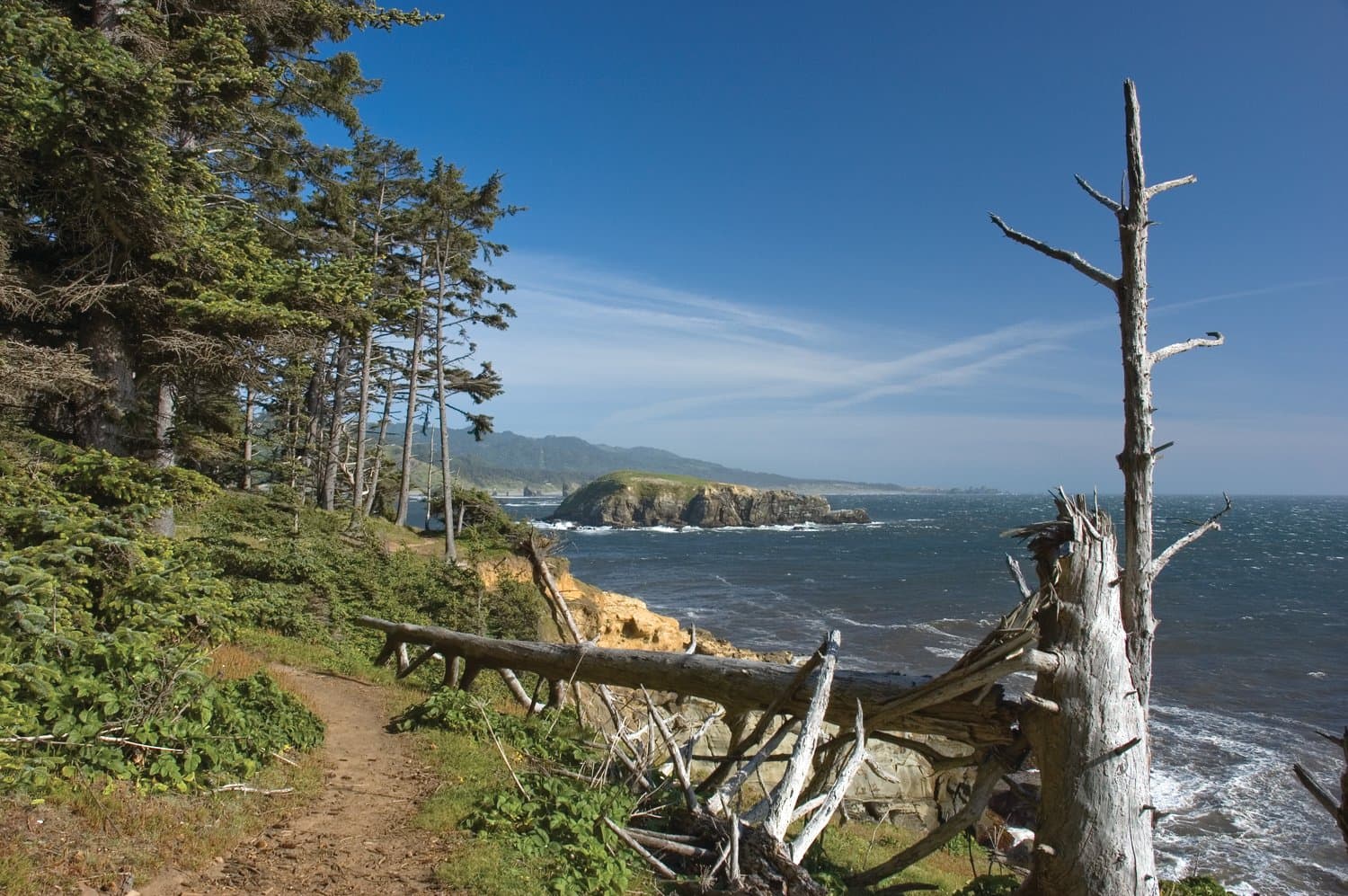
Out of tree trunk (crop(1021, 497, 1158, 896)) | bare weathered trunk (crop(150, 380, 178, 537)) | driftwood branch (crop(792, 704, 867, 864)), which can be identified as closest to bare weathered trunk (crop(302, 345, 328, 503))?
bare weathered trunk (crop(150, 380, 178, 537))

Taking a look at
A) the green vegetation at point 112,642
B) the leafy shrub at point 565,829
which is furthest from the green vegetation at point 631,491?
the leafy shrub at point 565,829

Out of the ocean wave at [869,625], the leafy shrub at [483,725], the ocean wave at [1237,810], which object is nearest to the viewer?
the leafy shrub at [483,725]

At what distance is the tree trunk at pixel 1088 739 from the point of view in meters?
4.40

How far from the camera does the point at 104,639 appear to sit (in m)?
4.84

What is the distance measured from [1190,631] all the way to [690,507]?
8498 centimetres

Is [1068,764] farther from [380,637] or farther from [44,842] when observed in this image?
[380,637]

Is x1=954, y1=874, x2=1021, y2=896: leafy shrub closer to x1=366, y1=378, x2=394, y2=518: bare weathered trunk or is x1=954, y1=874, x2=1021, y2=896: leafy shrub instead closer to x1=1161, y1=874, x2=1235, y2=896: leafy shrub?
x1=1161, y1=874, x2=1235, y2=896: leafy shrub

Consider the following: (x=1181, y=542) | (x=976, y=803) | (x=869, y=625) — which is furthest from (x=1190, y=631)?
(x=976, y=803)

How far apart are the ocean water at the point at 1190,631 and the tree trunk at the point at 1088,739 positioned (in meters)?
2.17

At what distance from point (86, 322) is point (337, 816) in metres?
5.66

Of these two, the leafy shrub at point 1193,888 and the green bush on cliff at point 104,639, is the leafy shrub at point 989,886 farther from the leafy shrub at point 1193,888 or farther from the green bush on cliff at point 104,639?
the green bush on cliff at point 104,639

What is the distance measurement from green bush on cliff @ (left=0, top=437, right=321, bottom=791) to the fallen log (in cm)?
250

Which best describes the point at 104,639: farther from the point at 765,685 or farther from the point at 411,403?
the point at 411,403

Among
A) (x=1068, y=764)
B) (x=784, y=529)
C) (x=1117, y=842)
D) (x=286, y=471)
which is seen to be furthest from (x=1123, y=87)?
(x=784, y=529)
